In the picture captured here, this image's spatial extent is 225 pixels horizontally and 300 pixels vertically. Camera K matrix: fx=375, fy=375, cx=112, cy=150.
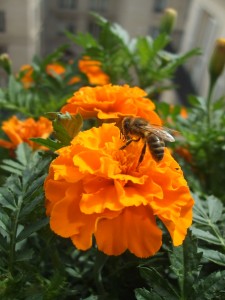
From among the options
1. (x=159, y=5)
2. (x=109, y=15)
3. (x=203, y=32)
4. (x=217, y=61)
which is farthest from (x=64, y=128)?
(x=109, y=15)

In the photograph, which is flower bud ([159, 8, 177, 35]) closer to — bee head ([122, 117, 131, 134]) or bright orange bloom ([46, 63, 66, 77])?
bright orange bloom ([46, 63, 66, 77])

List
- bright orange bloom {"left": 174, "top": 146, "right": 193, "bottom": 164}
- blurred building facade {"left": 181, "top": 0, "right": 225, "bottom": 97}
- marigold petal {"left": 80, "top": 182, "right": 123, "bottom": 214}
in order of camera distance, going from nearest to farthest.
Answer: marigold petal {"left": 80, "top": 182, "right": 123, "bottom": 214} → bright orange bloom {"left": 174, "top": 146, "right": 193, "bottom": 164} → blurred building facade {"left": 181, "top": 0, "right": 225, "bottom": 97}

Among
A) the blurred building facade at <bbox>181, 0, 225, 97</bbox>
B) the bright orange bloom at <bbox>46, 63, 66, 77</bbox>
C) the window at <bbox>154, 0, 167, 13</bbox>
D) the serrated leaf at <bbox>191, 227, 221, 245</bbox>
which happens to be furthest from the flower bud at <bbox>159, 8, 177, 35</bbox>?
the window at <bbox>154, 0, 167, 13</bbox>

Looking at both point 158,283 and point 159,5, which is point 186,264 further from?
point 159,5

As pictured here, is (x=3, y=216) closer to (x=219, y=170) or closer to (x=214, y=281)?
(x=214, y=281)

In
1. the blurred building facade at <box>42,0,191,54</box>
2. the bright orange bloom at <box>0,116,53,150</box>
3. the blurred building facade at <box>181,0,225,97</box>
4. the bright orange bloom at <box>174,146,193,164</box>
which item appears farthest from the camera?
the blurred building facade at <box>42,0,191,54</box>

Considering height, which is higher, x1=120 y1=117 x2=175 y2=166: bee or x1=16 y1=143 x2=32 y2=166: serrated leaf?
x1=120 y1=117 x2=175 y2=166: bee

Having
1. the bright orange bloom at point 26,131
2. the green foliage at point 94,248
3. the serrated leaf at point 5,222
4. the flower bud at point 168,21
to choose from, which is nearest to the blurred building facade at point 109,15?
the flower bud at point 168,21
